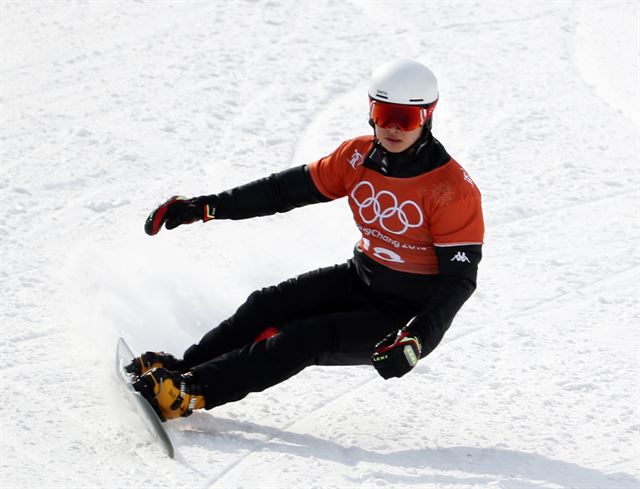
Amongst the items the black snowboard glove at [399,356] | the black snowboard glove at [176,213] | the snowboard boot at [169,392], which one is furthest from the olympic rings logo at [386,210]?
the snowboard boot at [169,392]

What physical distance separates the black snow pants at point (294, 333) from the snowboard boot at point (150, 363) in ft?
0.20

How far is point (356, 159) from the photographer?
491cm

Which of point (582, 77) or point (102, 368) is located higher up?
point (102, 368)

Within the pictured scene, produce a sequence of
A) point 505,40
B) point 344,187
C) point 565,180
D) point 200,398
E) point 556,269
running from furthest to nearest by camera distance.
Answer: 1. point 505,40
2. point 565,180
3. point 556,269
4. point 344,187
5. point 200,398

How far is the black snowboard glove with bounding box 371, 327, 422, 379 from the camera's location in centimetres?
422

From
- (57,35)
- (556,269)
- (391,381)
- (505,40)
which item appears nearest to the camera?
(391,381)

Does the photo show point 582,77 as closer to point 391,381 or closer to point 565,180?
point 565,180

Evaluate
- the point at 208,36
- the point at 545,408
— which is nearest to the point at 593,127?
the point at 208,36

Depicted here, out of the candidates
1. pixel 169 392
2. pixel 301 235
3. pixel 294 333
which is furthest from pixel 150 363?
pixel 301 235

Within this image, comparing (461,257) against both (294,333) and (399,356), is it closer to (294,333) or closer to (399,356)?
(399,356)

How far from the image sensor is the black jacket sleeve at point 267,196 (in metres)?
5.07

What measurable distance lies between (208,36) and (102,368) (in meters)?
5.89

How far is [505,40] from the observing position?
11133 mm

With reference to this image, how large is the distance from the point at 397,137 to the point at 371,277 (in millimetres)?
646
